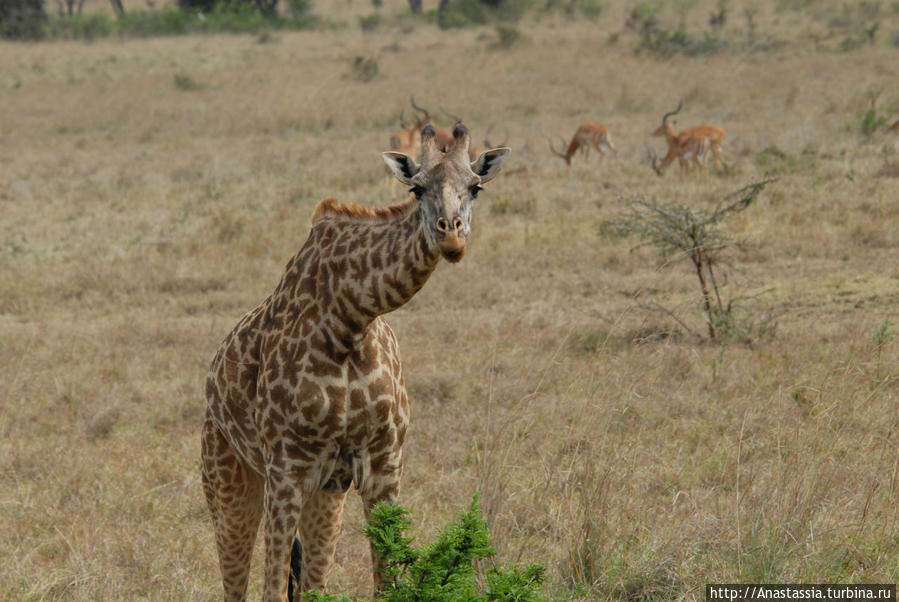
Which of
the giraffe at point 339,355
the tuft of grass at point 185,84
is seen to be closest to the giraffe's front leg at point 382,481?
the giraffe at point 339,355

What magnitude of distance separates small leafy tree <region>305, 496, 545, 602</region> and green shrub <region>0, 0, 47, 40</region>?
42798mm

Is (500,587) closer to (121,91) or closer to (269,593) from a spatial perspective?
(269,593)

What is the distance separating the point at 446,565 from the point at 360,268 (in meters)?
1.18

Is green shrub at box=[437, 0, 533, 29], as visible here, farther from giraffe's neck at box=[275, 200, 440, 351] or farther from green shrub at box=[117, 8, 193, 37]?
giraffe's neck at box=[275, 200, 440, 351]

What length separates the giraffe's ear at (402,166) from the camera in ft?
13.0

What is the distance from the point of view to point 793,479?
4965mm

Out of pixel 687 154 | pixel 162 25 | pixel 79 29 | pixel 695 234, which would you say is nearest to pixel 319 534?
pixel 695 234

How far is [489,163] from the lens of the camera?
13.0 feet

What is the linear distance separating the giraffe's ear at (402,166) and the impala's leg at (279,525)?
1.28m

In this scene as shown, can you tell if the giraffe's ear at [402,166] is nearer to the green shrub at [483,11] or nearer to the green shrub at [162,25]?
the green shrub at [483,11]

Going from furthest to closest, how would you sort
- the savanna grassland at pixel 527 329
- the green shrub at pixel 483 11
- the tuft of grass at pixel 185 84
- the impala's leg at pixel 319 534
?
the green shrub at pixel 483 11
the tuft of grass at pixel 185 84
the savanna grassland at pixel 527 329
the impala's leg at pixel 319 534

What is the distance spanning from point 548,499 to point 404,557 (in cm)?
240

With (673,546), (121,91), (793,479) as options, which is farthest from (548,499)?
(121,91)

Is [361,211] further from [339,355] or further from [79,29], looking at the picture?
[79,29]
